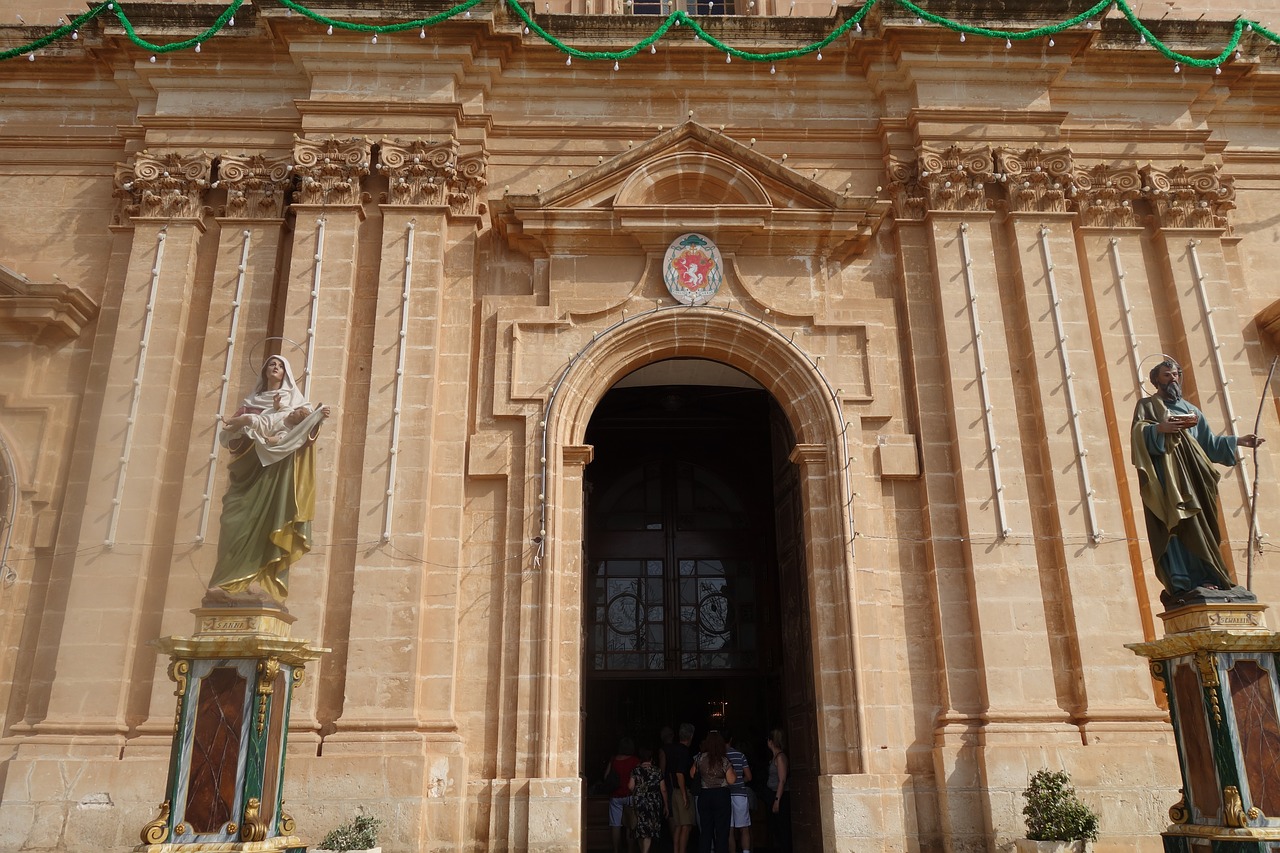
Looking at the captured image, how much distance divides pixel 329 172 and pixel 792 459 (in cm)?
619

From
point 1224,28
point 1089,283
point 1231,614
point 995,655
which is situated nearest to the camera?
point 1231,614

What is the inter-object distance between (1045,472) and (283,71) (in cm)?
999

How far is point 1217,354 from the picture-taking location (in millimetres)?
11727

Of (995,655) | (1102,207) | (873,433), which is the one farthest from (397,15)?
(995,655)

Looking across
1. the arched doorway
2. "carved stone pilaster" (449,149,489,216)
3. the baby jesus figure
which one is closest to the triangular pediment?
"carved stone pilaster" (449,149,489,216)

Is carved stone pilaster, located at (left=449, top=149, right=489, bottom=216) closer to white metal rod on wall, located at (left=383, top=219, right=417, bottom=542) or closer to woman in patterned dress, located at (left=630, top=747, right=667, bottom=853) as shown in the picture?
white metal rod on wall, located at (left=383, top=219, right=417, bottom=542)

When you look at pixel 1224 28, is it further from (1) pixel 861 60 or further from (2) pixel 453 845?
(2) pixel 453 845

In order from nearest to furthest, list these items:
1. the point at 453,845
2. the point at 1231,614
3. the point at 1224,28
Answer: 1. the point at 1231,614
2. the point at 453,845
3. the point at 1224,28

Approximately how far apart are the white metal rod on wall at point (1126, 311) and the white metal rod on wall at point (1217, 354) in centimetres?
81

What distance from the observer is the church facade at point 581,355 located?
10195 millimetres

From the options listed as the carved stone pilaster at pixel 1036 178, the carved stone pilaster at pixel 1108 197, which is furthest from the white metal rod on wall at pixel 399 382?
the carved stone pilaster at pixel 1108 197

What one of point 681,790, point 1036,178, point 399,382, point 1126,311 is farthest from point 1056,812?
point 399,382

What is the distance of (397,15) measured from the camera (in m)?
12.3

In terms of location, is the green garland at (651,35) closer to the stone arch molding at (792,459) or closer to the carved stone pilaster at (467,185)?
the carved stone pilaster at (467,185)
